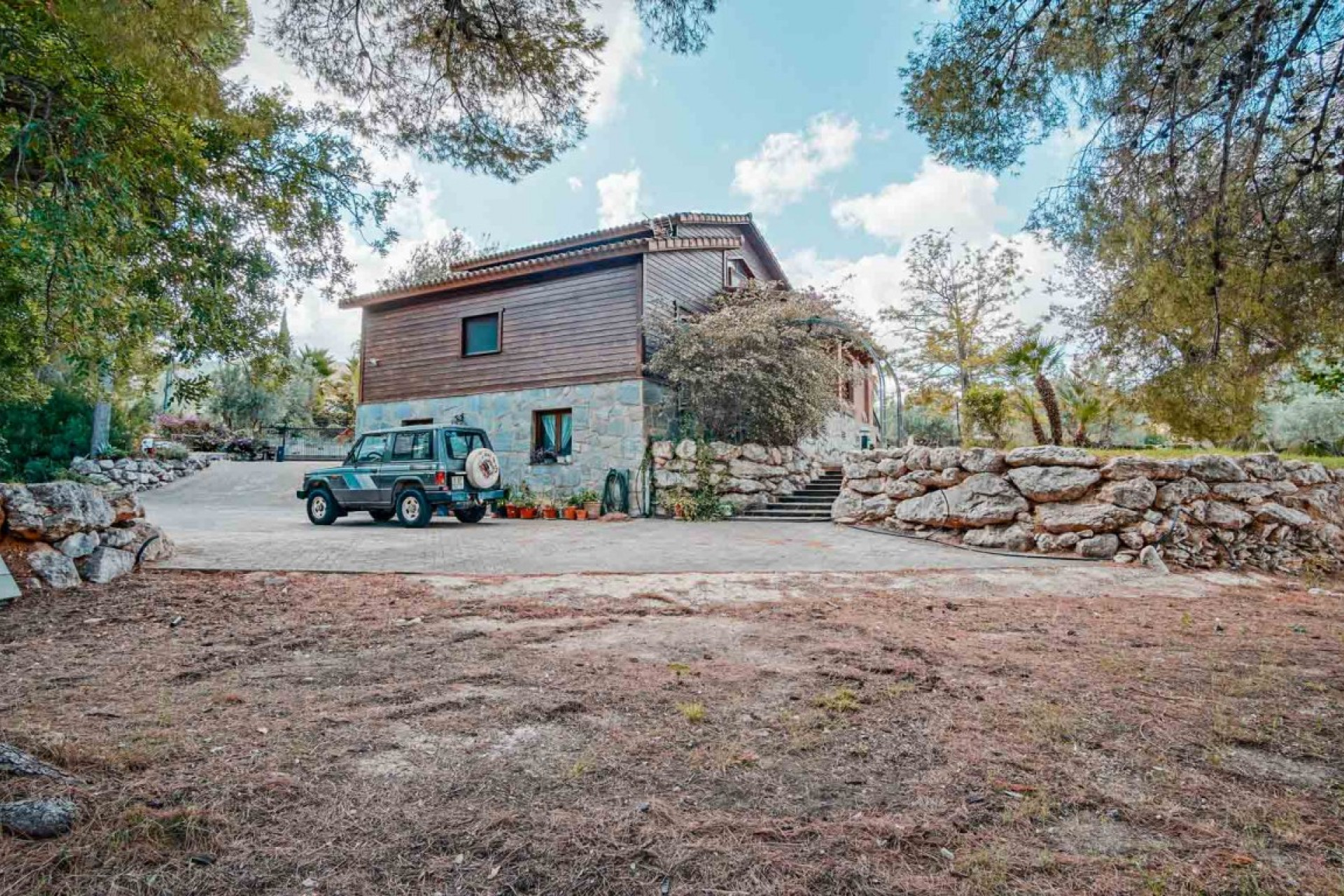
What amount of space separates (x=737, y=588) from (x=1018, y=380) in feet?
47.6

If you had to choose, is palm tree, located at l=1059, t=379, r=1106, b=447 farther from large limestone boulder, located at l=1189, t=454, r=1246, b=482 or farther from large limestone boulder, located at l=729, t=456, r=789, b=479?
large limestone boulder, located at l=729, t=456, r=789, b=479

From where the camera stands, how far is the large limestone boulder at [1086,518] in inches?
297

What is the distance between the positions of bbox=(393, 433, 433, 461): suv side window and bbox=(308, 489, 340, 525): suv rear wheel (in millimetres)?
1445

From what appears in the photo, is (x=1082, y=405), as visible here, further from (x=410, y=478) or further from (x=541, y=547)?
(x=410, y=478)

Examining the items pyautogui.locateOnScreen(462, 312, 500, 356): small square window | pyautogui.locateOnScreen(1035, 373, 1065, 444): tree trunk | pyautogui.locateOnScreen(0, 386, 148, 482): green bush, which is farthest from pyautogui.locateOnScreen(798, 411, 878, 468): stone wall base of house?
pyautogui.locateOnScreen(0, 386, 148, 482): green bush

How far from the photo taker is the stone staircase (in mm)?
11633

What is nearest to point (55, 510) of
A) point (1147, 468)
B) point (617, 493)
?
point (617, 493)

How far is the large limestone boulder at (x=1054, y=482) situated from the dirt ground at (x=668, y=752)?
11.1 ft

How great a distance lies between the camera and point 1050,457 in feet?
A: 26.6

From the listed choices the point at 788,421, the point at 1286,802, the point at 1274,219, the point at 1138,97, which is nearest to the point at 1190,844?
the point at 1286,802

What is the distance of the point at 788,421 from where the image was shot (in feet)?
40.1

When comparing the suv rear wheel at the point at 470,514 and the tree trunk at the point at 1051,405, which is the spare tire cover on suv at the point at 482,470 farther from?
the tree trunk at the point at 1051,405

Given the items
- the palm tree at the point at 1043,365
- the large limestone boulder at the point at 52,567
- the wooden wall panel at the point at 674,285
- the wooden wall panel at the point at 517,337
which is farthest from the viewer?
the wooden wall panel at the point at 517,337

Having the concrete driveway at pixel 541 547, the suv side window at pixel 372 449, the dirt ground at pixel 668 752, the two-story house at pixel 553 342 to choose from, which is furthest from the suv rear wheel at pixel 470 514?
the dirt ground at pixel 668 752
